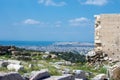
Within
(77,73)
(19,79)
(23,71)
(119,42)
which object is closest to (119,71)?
(77,73)

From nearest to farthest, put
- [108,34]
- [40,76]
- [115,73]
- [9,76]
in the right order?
[9,76]
[40,76]
[115,73]
[108,34]

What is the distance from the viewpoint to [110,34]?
21.6 m

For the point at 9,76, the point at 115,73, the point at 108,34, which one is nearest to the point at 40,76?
the point at 9,76

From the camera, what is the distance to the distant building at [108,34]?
70.0 ft

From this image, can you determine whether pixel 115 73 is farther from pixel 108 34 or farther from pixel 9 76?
pixel 108 34

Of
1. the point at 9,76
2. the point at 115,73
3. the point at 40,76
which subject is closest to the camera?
the point at 9,76

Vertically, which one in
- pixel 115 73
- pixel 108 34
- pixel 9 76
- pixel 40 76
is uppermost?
pixel 108 34

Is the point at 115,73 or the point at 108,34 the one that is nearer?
the point at 115,73

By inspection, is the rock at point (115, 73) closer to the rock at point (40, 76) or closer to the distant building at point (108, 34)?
the rock at point (40, 76)

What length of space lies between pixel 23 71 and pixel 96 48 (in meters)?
10.2

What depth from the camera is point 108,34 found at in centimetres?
2173

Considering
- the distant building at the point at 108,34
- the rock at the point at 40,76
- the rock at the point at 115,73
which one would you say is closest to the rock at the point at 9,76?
the rock at the point at 40,76

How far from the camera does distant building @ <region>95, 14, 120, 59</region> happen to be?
2133 cm

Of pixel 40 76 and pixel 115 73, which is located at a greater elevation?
pixel 40 76
